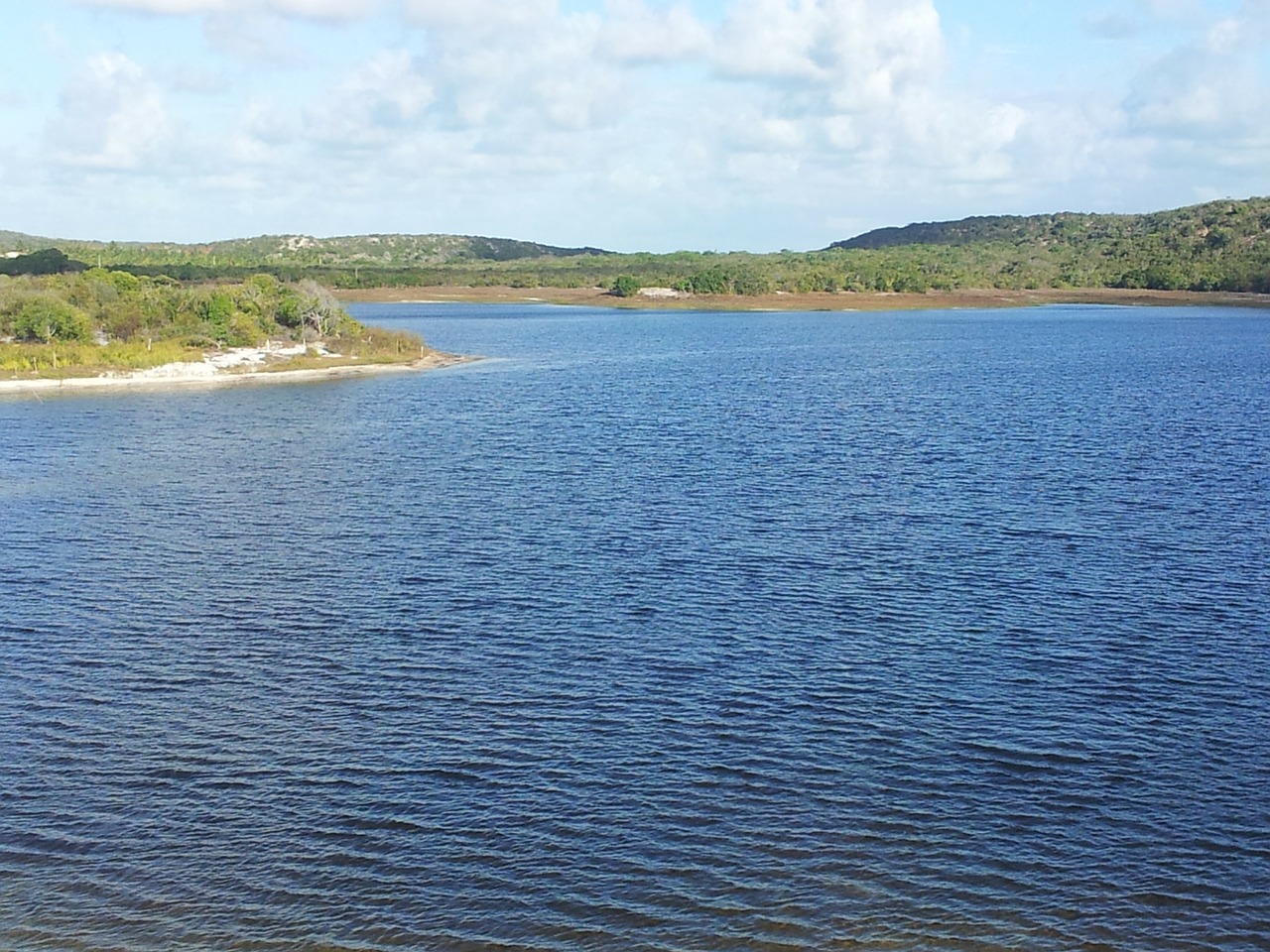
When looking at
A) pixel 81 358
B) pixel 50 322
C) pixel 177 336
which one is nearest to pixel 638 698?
pixel 81 358

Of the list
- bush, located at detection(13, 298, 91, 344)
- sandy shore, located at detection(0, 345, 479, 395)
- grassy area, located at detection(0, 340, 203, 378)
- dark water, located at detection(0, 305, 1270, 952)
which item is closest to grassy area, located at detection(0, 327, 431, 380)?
grassy area, located at detection(0, 340, 203, 378)

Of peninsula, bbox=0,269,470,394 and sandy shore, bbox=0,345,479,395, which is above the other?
peninsula, bbox=0,269,470,394

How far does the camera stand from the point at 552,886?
1964cm

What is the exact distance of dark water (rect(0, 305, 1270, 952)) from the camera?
19.2 metres

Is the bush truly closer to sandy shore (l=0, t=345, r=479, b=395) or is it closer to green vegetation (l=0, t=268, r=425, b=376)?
green vegetation (l=0, t=268, r=425, b=376)

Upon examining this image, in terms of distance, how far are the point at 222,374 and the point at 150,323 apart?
1484 centimetres

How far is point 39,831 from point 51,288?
86.9 meters

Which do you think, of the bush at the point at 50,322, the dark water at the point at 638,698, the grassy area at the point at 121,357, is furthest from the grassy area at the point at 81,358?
the dark water at the point at 638,698

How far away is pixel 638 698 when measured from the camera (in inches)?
1048

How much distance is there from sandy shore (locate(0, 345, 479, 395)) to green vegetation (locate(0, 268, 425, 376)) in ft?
4.36

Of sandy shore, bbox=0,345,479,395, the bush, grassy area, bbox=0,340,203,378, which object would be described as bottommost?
sandy shore, bbox=0,345,479,395

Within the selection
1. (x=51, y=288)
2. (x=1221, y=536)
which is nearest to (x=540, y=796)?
(x=1221, y=536)

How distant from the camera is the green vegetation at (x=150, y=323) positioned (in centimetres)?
8844

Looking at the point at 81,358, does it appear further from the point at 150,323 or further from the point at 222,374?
the point at 150,323
